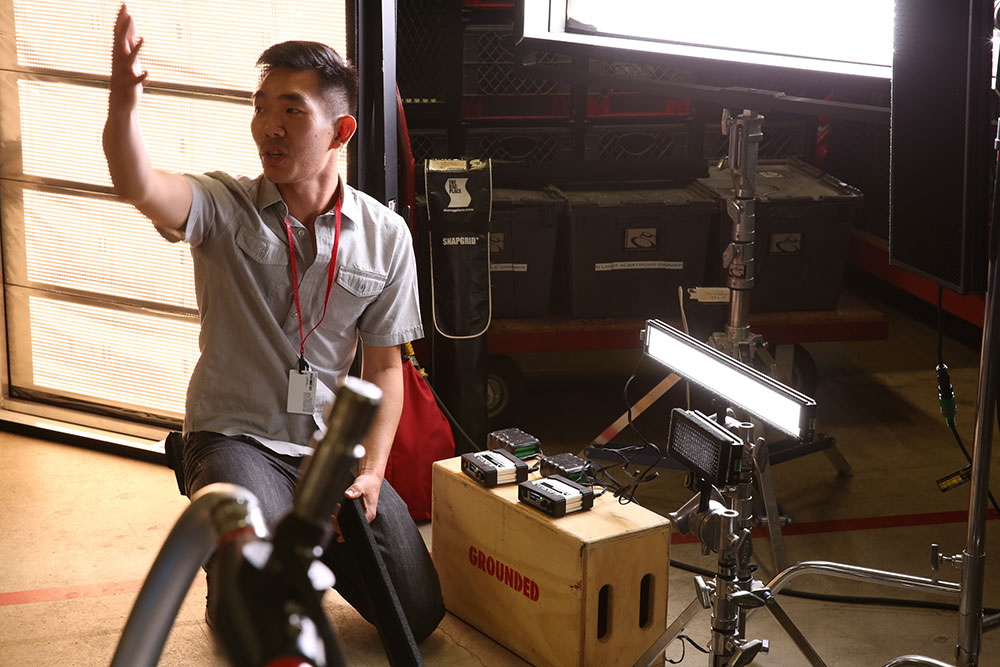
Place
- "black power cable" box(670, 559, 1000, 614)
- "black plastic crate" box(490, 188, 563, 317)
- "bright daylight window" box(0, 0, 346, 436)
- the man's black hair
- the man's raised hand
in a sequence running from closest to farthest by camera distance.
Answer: the man's raised hand, the man's black hair, "black power cable" box(670, 559, 1000, 614), "bright daylight window" box(0, 0, 346, 436), "black plastic crate" box(490, 188, 563, 317)

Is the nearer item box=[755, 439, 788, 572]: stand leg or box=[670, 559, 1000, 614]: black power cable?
box=[670, 559, 1000, 614]: black power cable

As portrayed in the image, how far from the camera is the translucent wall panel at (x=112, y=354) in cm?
444

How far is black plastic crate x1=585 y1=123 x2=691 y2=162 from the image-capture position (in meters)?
5.83

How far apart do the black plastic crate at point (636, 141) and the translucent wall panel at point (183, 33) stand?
2.17m

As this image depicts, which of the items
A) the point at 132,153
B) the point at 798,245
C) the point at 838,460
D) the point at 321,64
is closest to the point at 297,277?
the point at 321,64

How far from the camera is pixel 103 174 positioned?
14.2 feet

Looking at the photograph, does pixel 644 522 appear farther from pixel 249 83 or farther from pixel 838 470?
pixel 249 83

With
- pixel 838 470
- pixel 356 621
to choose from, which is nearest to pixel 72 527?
pixel 356 621

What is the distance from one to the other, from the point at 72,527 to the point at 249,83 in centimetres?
169

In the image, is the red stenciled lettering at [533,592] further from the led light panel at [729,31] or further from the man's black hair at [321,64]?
the led light panel at [729,31]

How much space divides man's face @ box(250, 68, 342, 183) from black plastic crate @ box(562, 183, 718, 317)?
82.9 inches

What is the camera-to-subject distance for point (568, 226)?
4895 millimetres

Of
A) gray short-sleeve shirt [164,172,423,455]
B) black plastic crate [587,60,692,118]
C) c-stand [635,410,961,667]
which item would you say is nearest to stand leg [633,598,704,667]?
c-stand [635,410,961,667]

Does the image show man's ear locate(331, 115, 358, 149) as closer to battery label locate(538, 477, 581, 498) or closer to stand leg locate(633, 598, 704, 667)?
battery label locate(538, 477, 581, 498)
